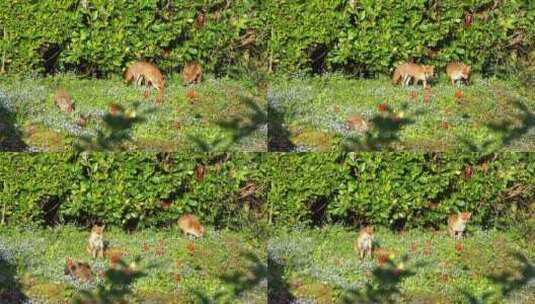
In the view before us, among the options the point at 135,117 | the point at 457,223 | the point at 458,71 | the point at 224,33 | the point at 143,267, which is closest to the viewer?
the point at 143,267

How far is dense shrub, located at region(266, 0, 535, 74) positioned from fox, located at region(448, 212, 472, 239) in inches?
75.3

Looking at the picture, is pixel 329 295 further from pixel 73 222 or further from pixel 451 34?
pixel 451 34

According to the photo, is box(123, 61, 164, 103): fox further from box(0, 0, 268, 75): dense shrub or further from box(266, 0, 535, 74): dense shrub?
box(266, 0, 535, 74): dense shrub

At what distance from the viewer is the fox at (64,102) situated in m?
11.4

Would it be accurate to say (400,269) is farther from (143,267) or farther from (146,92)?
(146,92)

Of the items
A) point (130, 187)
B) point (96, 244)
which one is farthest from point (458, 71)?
point (96, 244)

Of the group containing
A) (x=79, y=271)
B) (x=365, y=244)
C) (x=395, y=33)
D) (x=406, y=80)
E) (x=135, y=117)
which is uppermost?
(x=395, y=33)

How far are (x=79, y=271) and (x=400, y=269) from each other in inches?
122

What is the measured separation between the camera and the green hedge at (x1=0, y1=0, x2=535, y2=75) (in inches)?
464

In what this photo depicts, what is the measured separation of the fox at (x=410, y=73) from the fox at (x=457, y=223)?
160 cm

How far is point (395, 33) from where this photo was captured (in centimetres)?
1199

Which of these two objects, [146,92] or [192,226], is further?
[146,92]

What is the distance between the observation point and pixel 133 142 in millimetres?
11078

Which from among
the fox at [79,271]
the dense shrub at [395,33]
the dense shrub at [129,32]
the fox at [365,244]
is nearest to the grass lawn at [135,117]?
the dense shrub at [129,32]
